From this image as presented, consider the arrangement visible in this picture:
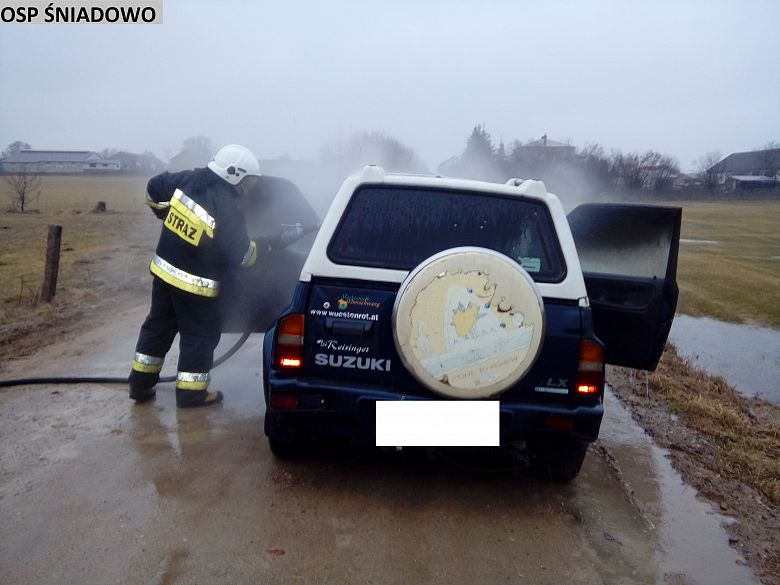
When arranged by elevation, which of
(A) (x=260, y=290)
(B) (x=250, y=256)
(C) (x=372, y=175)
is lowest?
Answer: (A) (x=260, y=290)

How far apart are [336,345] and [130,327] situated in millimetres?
5233

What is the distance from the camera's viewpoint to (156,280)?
517cm

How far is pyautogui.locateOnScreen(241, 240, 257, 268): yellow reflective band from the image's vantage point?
4872 mm

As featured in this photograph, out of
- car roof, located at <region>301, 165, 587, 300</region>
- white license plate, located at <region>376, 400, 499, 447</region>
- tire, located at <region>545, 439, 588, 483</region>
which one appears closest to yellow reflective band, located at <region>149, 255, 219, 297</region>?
car roof, located at <region>301, 165, 587, 300</region>

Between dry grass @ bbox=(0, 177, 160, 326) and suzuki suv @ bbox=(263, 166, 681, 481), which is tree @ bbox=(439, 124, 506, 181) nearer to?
dry grass @ bbox=(0, 177, 160, 326)

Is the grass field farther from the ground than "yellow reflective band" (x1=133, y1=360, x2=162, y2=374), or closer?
farther from the ground

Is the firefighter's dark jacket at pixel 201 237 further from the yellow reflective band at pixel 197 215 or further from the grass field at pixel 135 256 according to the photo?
the grass field at pixel 135 256

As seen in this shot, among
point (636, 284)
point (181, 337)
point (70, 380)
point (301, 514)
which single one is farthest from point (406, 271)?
point (70, 380)

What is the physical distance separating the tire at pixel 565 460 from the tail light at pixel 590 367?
12.5 inches

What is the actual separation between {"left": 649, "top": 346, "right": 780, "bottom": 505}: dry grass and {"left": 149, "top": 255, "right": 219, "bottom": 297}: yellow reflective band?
12.7ft

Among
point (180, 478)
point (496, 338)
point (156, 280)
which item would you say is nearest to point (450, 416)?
point (496, 338)

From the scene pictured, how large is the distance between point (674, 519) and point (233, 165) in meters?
3.73

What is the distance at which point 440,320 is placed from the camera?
3365 mm

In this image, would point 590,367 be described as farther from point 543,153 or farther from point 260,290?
point 543,153
